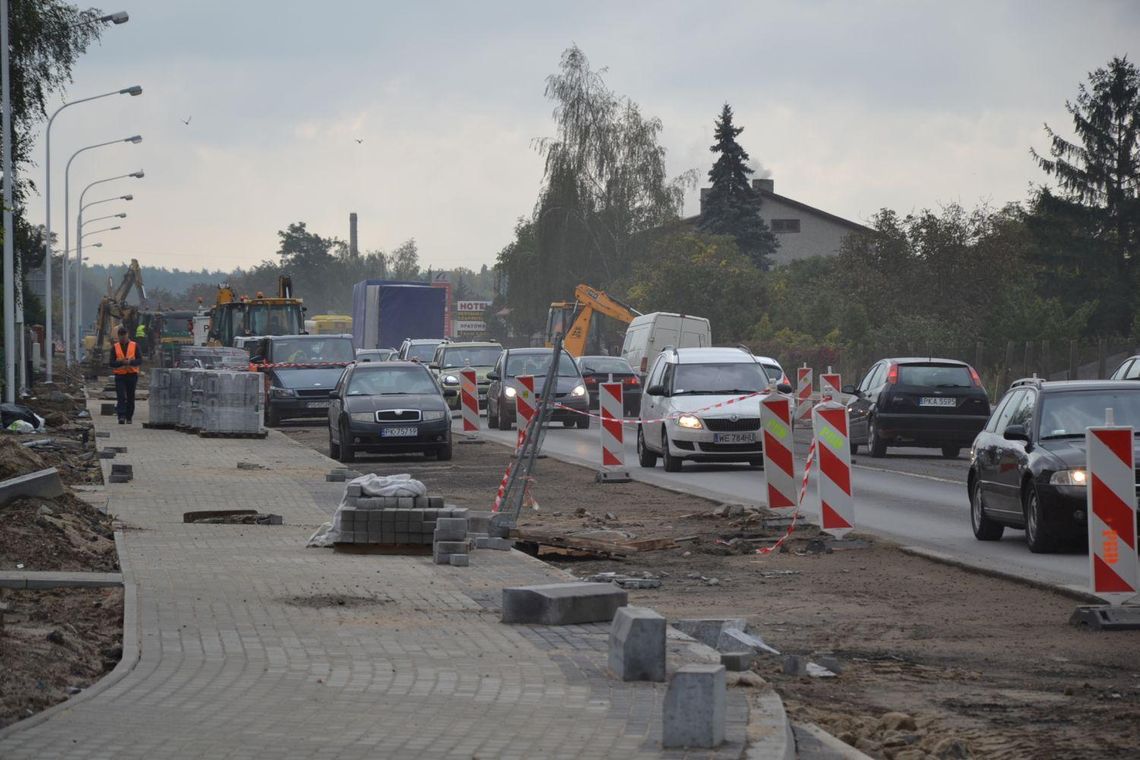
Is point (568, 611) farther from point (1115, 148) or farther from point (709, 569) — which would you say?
point (1115, 148)

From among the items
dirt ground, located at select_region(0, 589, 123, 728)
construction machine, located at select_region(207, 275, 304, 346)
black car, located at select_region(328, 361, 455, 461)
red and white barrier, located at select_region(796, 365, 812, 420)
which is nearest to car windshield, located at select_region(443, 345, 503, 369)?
construction machine, located at select_region(207, 275, 304, 346)

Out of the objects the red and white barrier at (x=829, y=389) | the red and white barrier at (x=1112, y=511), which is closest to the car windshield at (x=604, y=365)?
the red and white barrier at (x=829, y=389)

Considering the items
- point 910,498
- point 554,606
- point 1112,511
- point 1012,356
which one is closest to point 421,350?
point 1012,356

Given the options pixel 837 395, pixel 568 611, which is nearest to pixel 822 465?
pixel 568 611

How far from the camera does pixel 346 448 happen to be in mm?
28750

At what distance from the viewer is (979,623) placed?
34.3 ft

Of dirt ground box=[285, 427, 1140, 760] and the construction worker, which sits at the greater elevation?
the construction worker

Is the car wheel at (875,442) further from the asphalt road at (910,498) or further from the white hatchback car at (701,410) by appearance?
the white hatchback car at (701,410)

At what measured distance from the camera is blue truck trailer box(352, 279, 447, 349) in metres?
62.4

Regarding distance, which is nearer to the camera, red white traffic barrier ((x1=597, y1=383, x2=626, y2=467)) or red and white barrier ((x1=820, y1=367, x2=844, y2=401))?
red white traffic barrier ((x1=597, y1=383, x2=626, y2=467))

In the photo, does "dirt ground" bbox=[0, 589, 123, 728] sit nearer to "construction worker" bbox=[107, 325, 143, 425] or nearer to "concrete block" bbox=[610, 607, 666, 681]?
"concrete block" bbox=[610, 607, 666, 681]

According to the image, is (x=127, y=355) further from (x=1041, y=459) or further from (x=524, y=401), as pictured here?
(x=1041, y=459)

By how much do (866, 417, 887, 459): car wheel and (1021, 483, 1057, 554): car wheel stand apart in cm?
1387

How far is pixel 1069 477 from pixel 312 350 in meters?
29.6
